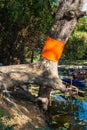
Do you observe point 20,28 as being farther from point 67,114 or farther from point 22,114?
point 22,114

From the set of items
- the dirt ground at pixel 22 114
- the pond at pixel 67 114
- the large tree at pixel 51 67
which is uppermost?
the large tree at pixel 51 67

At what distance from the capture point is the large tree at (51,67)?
17.8m

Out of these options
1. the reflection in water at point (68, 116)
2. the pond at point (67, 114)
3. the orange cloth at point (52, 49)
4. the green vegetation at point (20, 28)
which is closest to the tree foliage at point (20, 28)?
the green vegetation at point (20, 28)

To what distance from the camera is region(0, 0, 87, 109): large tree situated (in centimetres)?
1783

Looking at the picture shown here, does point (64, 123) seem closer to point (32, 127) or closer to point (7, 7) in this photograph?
point (32, 127)

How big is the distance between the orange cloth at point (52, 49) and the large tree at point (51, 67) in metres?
0.09

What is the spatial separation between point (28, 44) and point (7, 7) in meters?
5.78

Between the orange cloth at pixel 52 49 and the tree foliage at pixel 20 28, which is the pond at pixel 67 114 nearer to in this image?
the orange cloth at pixel 52 49

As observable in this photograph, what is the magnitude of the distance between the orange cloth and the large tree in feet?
0.30

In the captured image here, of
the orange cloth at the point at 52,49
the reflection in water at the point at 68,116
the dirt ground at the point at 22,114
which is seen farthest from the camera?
the reflection in water at the point at 68,116

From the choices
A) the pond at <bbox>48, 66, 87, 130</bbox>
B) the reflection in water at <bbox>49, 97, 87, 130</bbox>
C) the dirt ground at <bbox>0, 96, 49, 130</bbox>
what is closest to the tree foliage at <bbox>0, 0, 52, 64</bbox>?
the pond at <bbox>48, 66, 87, 130</bbox>

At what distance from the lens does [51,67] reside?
18.7m

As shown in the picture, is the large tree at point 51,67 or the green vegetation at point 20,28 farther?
the green vegetation at point 20,28

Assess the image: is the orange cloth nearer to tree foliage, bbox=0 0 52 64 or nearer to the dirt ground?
the dirt ground
